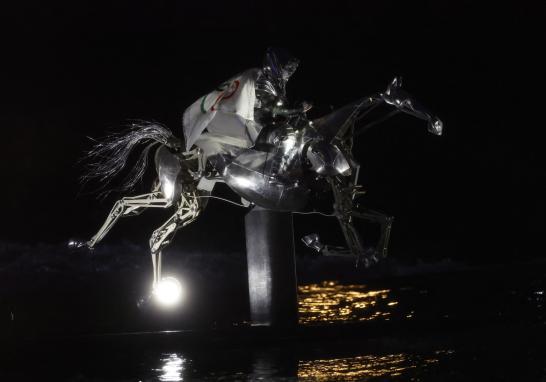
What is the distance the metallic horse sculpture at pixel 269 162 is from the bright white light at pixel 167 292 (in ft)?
0.35

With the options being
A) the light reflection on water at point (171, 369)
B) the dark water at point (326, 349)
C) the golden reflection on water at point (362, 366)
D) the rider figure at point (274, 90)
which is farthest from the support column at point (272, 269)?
the golden reflection on water at point (362, 366)

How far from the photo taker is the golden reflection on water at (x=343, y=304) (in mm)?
9445

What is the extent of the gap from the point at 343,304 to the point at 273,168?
3888 mm

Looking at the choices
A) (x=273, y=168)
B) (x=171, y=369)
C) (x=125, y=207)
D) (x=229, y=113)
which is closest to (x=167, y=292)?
(x=125, y=207)

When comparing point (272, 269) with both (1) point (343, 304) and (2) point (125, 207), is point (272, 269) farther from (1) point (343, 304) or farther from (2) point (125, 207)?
(1) point (343, 304)

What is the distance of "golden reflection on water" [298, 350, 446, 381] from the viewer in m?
6.36

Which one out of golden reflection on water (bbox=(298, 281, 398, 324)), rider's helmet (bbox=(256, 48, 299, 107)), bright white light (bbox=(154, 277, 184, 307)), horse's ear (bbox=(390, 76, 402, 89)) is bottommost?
golden reflection on water (bbox=(298, 281, 398, 324))

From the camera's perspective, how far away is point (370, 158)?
15148mm

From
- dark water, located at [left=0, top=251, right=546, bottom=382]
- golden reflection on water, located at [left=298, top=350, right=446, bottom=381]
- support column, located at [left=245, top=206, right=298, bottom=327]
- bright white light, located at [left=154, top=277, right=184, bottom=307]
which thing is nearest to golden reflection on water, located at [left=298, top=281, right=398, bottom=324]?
dark water, located at [left=0, top=251, right=546, bottom=382]

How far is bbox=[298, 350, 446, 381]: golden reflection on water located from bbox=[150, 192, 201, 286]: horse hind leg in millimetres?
2324

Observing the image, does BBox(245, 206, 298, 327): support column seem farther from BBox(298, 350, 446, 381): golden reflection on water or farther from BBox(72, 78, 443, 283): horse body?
BBox(298, 350, 446, 381): golden reflection on water

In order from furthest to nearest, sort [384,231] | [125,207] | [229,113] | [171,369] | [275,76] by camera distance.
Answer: [125,207]
[229,113]
[275,76]
[384,231]
[171,369]

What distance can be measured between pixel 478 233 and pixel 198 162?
33.1 ft

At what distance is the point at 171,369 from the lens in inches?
277
